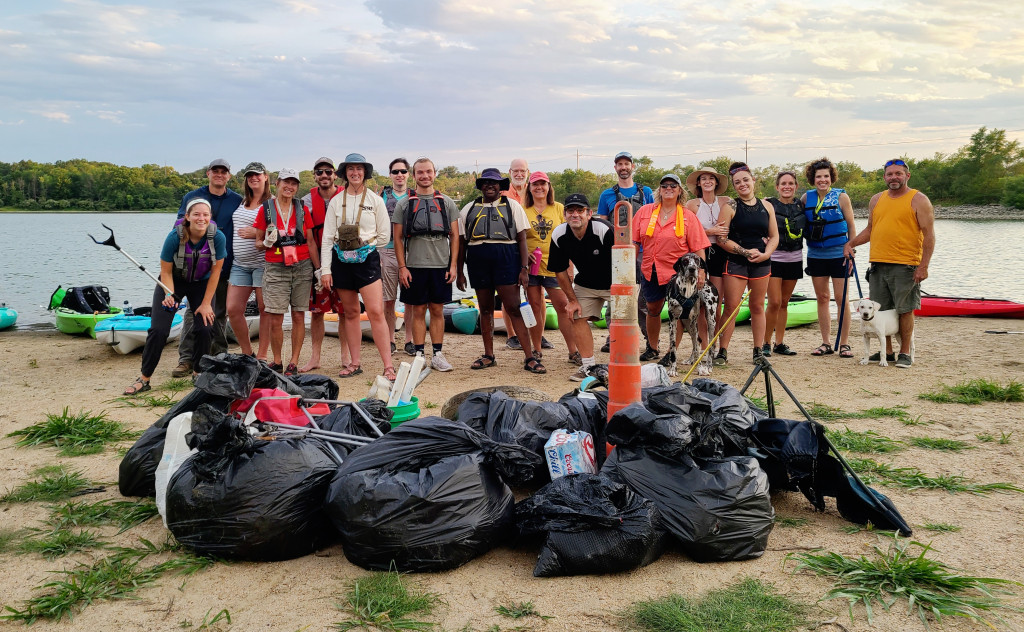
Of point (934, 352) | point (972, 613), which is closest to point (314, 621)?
point (972, 613)

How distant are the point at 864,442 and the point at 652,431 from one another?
6.48ft

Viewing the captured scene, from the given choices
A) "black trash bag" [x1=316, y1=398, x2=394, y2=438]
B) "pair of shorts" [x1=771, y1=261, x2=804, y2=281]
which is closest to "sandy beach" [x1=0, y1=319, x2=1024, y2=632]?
"black trash bag" [x1=316, y1=398, x2=394, y2=438]

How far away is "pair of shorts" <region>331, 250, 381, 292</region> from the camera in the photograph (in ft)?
20.1

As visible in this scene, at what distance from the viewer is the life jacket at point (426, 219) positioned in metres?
6.44

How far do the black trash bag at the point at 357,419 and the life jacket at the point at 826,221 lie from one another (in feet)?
16.9

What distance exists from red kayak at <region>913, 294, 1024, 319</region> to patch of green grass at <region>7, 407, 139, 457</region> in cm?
936

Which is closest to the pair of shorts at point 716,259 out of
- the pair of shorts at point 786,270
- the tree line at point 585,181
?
the pair of shorts at point 786,270

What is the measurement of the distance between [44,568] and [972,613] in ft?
11.6

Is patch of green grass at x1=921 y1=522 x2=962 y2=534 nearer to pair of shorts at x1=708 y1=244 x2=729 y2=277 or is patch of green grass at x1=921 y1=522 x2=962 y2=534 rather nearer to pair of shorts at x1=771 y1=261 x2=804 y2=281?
pair of shorts at x1=708 y1=244 x2=729 y2=277

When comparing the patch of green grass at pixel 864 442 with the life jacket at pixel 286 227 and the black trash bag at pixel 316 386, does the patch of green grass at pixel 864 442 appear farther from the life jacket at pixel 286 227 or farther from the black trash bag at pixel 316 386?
the life jacket at pixel 286 227

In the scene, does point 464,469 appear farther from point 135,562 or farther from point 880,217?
point 880,217

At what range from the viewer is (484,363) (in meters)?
6.99

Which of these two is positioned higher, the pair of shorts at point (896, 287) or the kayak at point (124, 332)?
the pair of shorts at point (896, 287)

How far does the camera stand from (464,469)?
2.97 meters
